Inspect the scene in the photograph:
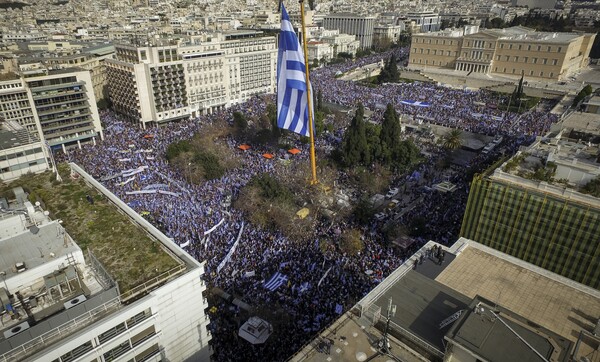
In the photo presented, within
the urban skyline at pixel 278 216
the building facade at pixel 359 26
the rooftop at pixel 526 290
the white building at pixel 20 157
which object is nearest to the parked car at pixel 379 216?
the urban skyline at pixel 278 216

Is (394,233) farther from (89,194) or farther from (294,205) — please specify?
(89,194)

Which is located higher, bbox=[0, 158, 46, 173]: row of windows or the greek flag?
the greek flag

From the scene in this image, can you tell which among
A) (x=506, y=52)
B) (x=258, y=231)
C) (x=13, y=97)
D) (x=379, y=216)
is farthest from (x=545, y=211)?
(x=506, y=52)

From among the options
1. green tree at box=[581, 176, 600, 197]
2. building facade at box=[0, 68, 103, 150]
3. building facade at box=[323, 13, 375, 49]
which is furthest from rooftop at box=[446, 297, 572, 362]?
building facade at box=[323, 13, 375, 49]

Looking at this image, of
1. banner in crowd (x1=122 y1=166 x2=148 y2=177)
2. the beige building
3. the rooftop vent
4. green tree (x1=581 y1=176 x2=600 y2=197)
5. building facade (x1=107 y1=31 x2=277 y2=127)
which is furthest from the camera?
the beige building

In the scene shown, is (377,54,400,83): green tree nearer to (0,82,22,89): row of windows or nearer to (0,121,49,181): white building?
(0,82,22,89): row of windows

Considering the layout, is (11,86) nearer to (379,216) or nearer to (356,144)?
(356,144)
